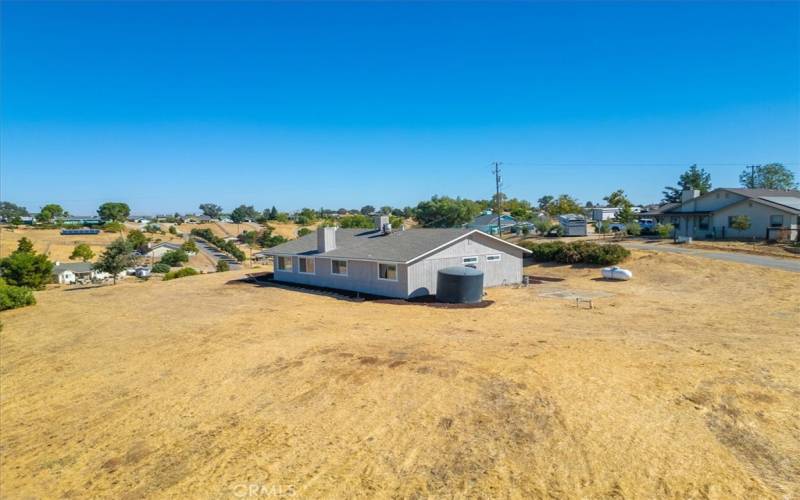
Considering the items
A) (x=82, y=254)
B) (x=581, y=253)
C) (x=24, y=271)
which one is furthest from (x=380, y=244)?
(x=82, y=254)

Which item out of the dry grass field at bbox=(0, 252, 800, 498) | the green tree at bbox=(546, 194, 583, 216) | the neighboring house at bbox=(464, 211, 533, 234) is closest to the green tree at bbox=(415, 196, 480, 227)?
the neighboring house at bbox=(464, 211, 533, 234)

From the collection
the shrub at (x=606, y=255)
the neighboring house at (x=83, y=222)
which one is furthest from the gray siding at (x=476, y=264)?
the neighboring house at (x=83, y=222)

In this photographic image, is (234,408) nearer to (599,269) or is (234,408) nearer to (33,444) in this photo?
(33,444)

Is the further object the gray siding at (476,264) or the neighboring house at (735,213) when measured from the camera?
the neighboring house at (735,213)

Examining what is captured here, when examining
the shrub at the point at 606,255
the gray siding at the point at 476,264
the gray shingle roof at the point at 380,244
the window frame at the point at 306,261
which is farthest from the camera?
the shrub at the point at 606,255

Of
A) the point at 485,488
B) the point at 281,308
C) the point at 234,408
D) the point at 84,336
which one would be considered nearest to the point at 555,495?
the point at 485,488

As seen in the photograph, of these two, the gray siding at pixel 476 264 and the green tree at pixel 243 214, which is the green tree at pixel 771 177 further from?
the green tree at pixel 243 214

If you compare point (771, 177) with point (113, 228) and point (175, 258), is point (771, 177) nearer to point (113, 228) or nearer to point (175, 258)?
point (175, 258)

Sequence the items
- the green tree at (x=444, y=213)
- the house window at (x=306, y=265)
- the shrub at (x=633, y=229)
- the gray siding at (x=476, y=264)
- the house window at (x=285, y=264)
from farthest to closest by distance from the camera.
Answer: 1. the green tree at (x=444, y=213)
2. the shrub at (x=633, y=229)
3. the house window at (x=285, y=264)
4. the house window at (x=306, y=265)
5. the gray siding at (x=476, y=264)
